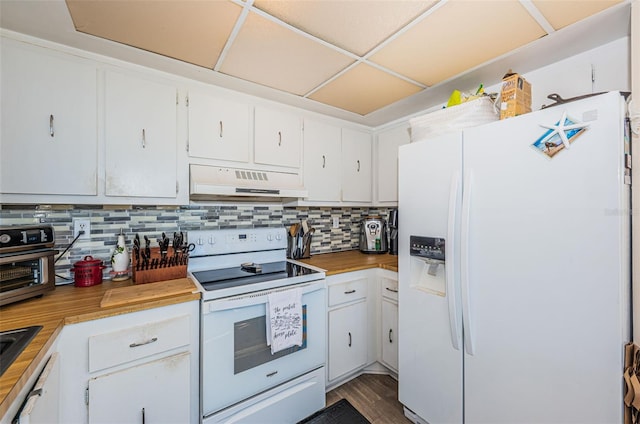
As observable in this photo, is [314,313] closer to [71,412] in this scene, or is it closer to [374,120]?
[71,412]

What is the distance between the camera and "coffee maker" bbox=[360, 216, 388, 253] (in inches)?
103

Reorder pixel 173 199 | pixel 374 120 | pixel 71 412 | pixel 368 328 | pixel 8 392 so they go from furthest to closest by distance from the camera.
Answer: pixel 374 120 < pixel 368 328 < pixel 173 199 < pixel 71 412 < pixel 8 392

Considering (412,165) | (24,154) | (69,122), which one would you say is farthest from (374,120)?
(24,154)

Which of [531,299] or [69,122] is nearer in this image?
[531,299]

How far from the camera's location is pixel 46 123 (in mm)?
1396

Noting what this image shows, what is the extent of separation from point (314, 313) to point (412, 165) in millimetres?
1155

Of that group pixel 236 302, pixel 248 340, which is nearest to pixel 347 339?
pixel 248 340

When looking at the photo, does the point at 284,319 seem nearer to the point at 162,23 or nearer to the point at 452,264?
the point at 452,264

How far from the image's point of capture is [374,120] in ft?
8.56

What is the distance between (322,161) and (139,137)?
4.51 ft

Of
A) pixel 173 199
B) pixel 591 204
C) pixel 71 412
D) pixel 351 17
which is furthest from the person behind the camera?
pixel 173 199

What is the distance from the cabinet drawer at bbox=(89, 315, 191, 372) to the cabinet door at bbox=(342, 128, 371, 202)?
1710 millimetres

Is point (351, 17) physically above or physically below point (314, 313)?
above

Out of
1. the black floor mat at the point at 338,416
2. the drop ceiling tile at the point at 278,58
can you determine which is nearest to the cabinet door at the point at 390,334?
the black floor mat at the point at 338,416
